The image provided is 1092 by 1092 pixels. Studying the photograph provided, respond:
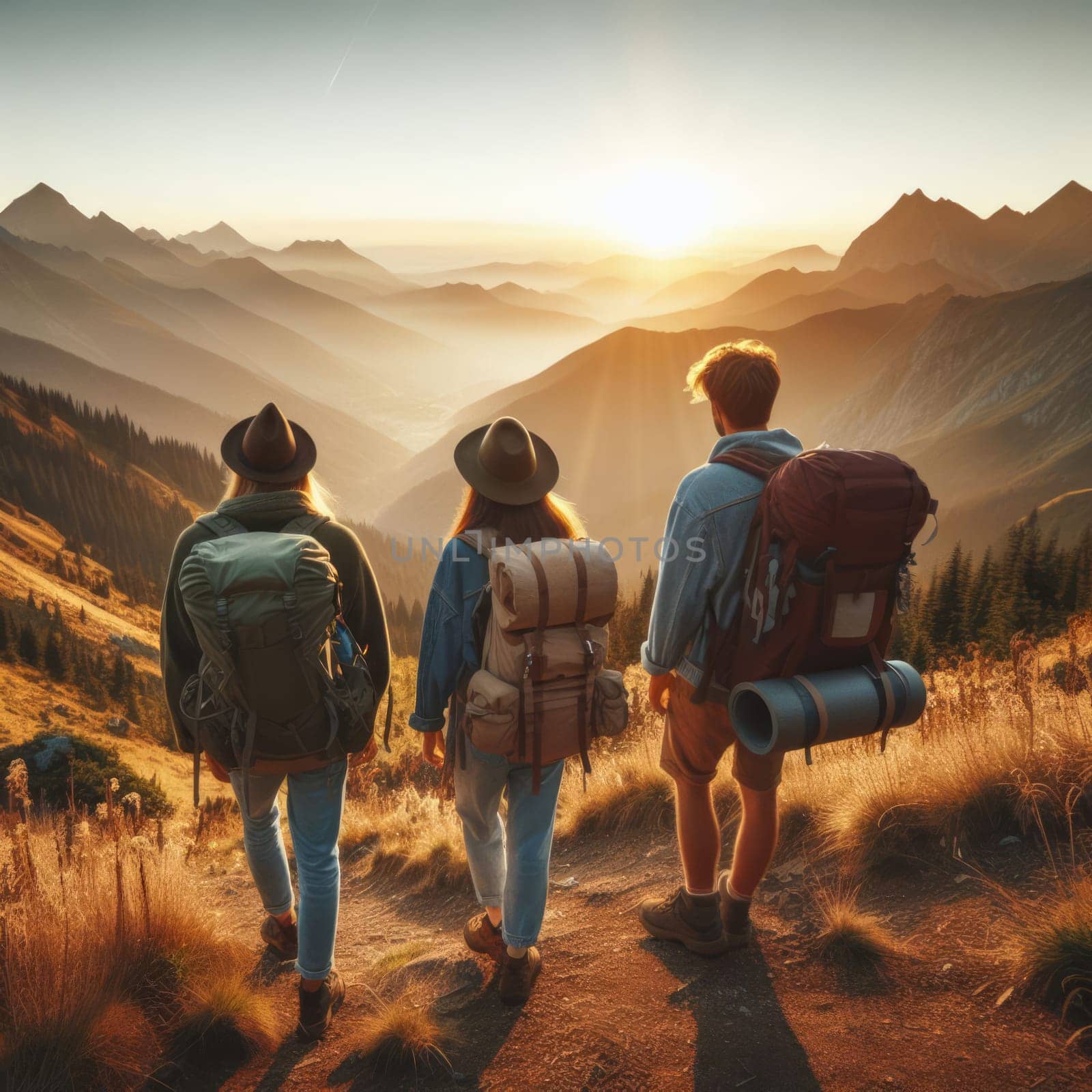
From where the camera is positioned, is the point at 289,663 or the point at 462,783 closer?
the point at 289,663

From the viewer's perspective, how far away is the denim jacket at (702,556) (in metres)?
2.57

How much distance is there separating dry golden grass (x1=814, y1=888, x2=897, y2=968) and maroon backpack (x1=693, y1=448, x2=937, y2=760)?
909mm

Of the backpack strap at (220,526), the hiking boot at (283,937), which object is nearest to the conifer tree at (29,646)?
the hiking boot at (283,937)

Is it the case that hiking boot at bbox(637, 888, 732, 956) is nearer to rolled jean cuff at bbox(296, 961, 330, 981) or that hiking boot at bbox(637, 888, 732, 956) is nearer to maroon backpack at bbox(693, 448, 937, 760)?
maroon backpack at bbox(693, 448, 937, 760)

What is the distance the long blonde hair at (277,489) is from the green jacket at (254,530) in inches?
1.9

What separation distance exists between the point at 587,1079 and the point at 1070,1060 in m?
1.47

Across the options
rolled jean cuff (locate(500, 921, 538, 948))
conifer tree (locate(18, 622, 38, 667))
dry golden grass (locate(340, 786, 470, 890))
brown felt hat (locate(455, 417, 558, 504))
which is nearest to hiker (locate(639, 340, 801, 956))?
brown felt hat (locate(455, 417, 558, 504))

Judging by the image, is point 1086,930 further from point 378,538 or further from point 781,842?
point 378,538

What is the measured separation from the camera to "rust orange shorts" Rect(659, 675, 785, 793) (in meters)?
2.72

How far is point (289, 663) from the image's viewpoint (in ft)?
7.98

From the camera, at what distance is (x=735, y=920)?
2955 mm

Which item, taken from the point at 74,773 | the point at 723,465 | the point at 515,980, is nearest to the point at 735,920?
the point at 515,980

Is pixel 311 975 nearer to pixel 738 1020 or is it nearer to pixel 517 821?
pixel 517 821

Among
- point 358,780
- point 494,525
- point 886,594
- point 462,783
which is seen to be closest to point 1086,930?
point 886,594
